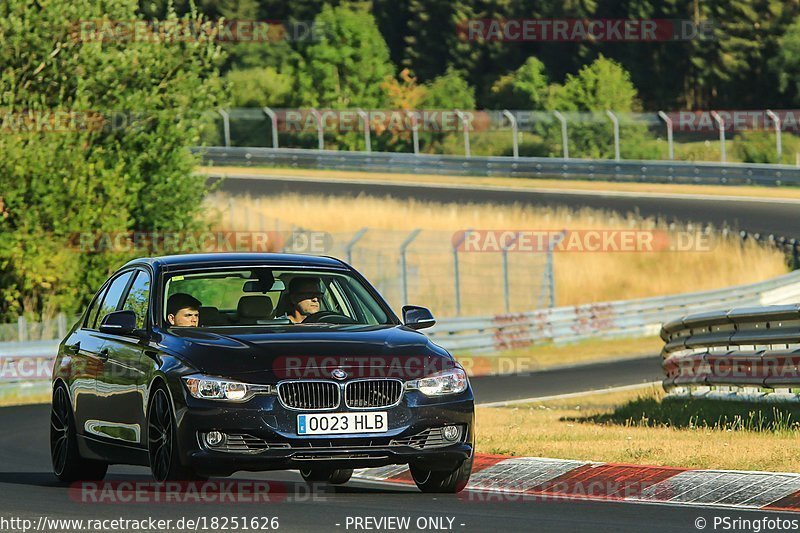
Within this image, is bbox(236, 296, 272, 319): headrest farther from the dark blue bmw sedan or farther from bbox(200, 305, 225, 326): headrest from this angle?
bbox(200, 305, 225, 326): headrest

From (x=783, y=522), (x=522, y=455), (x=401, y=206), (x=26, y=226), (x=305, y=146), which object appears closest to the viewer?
(x=783, y=522)

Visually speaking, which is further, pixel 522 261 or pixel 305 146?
pixel 305 146

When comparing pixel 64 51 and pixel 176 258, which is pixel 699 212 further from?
pixel 176 258

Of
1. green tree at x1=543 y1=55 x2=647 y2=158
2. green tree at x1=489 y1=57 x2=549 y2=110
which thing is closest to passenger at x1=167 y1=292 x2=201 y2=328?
green tree at x1=543 y1=55 x2=647 y2=158

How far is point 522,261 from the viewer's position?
3716 cm

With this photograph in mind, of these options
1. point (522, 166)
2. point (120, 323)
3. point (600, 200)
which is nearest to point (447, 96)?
point (522, 166)

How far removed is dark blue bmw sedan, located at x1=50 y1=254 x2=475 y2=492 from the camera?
973 cm

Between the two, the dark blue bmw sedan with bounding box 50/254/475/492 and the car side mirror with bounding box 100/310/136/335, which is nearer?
the dark blue bmw sedan with bounding box 50/254/475/492

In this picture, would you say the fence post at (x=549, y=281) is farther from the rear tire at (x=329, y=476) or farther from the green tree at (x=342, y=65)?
the green tree at (x=342, y=65)

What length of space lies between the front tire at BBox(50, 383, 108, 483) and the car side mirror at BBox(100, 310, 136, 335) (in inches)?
50.2

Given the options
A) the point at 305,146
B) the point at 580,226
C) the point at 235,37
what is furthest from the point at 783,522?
the point at 235,37

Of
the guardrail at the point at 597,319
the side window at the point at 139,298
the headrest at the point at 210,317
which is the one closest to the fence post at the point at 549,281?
the guardrail at the point at 597,319

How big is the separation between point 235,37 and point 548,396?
73399 mm

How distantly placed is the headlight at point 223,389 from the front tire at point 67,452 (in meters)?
2.25
